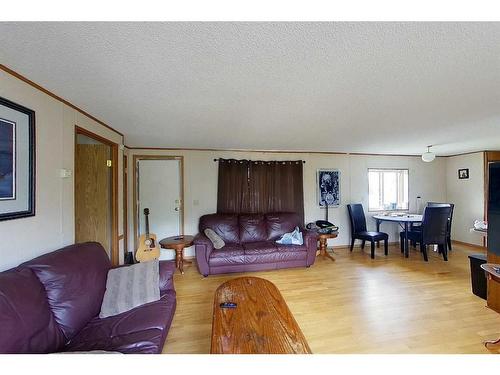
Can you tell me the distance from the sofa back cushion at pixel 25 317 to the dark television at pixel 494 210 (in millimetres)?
3179

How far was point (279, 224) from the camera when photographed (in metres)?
4.01

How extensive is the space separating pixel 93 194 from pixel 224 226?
6.46 ft

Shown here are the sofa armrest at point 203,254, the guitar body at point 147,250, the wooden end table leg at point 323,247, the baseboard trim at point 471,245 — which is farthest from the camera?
the baseboard trim at point 471,245

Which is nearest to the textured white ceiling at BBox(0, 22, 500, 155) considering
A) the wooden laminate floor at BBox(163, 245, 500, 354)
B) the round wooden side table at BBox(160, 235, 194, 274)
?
the round wooden side table at BBox(160, 235, 194, 274)

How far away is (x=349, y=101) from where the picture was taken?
6.33ft

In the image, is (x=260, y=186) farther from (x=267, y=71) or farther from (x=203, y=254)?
(x=267, y=71)

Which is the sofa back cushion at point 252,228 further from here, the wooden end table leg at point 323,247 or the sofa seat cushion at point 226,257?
the wooden end table leg at point 323,247

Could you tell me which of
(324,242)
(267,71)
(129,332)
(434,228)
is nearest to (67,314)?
(129,332)

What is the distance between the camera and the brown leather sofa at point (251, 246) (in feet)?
10.7

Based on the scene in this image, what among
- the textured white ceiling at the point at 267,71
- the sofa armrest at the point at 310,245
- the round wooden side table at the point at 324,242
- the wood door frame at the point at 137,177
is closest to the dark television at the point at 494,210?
the textured white ceiling at the point at 267,71

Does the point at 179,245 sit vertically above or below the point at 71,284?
below
